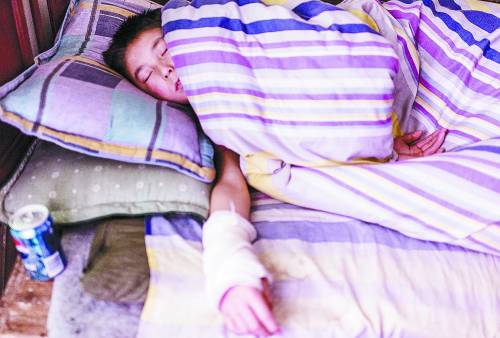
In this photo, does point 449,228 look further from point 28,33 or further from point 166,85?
point 28,33

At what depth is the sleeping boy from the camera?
0.69 metres

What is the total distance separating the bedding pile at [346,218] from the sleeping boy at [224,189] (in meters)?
0.03

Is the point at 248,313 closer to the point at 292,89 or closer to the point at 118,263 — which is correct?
the point at 118,263

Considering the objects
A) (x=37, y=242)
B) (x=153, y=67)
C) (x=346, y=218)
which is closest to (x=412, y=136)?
(x=346, y=218)

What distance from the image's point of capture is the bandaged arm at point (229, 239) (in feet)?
2.31

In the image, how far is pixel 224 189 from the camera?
0.91 metres

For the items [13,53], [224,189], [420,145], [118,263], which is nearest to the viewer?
[118,263]

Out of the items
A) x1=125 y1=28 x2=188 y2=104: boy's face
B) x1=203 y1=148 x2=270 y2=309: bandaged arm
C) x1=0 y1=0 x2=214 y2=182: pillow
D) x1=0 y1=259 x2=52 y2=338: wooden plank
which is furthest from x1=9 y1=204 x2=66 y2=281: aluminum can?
x1=125 y1=28 x2=188 y2=104: boy's face

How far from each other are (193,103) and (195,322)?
43 centimetres

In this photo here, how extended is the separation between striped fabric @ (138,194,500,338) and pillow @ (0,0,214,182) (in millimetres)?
130

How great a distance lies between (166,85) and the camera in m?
1.04

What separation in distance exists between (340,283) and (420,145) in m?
0.49

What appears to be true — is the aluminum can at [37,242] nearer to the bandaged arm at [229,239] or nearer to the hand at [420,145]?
the bandaged arm at [229,239]

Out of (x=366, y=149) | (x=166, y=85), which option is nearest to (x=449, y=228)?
(x=366, y=149)
